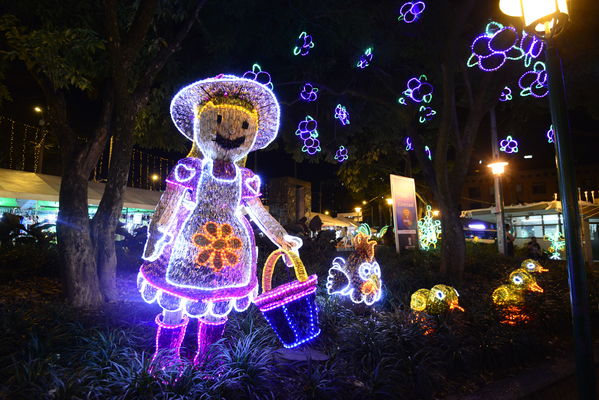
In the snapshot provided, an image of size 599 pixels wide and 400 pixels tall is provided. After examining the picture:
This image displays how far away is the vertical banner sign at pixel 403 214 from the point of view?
11711 mm

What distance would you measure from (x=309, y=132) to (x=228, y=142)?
6859 mm

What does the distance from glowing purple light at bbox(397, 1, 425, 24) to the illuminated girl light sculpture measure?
5.15 metres

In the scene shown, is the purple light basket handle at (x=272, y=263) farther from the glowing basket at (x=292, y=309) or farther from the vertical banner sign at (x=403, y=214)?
the vertical banner sign at (x=403, y=214)

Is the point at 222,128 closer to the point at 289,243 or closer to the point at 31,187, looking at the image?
the point at 289,243

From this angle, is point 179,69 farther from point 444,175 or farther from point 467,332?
point 467,332

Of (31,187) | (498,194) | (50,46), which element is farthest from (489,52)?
(31,187)

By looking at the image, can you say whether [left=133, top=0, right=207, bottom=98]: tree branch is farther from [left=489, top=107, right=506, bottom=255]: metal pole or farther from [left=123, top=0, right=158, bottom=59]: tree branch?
[left=489, top=107, right=506, bottom=255]: metal pole

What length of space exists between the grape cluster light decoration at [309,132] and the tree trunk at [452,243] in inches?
152

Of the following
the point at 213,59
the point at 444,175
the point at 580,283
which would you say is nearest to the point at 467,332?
the point at 580,283

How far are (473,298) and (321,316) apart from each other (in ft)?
9.55

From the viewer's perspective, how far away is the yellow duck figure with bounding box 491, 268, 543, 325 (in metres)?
5.44

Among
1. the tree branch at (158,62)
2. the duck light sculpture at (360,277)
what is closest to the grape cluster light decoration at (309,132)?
the tree branch at (158,62)

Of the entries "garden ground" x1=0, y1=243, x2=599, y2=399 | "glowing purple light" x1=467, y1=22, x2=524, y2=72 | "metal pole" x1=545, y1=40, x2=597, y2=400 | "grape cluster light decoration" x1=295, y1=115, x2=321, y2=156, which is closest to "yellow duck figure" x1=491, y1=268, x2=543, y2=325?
"garden ground" x1=0, y1=243, x2=599, y2=399

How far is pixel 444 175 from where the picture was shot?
8.79 meters
